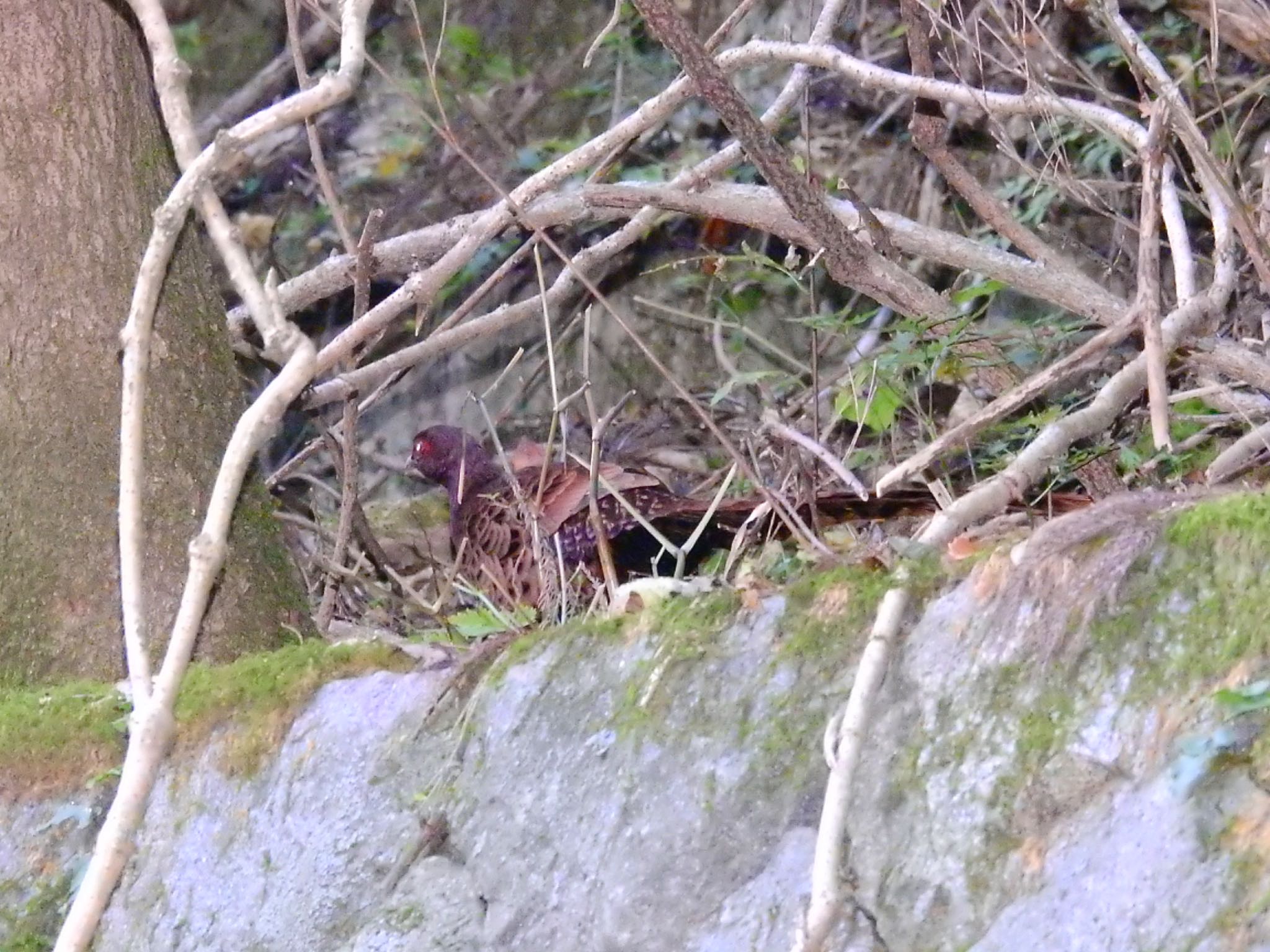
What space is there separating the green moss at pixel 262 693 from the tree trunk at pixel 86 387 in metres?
0.33

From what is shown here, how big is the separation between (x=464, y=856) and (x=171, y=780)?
27.7 inches

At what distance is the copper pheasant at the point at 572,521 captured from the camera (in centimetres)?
329

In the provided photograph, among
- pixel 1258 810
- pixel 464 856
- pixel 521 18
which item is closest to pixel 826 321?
pixel 464 856

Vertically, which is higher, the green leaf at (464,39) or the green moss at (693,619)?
the green leaf at (464,39)

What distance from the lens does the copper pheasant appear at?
10.8 ft

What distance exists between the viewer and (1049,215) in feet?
19.1

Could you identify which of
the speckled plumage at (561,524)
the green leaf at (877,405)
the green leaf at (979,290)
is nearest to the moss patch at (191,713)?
the speckled plumage at (561,524)

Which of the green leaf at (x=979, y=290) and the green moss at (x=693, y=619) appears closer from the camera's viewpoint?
the green moss at (x=693, y=619)

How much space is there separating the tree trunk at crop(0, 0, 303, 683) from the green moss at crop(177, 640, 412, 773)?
326mm

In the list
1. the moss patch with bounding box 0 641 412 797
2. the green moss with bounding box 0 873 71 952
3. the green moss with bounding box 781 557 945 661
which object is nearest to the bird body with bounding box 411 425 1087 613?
the moss patch with bounding box 0 641 412 797

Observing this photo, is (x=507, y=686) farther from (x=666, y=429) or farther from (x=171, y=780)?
(x=666, y=429)

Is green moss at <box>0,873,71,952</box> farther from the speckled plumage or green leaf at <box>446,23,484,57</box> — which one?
green leaf at <box>446,23,484,57</box>

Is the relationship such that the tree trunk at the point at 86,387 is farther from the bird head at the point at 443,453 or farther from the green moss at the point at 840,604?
the bird head at the point at 443,453

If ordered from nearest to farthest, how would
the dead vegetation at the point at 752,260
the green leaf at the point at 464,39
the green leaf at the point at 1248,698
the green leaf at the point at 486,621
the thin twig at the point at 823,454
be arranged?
1. the green leaf at the point at 1248,698
2. the dead vegetation at the point at 752,260
3. the thin twig at the point at 823,454
4. the green leaf at the point at 486,621
5. the green leaf at the point at 464,39
